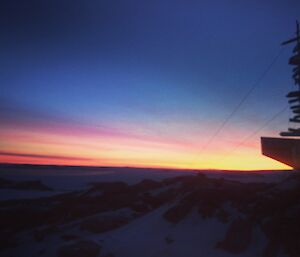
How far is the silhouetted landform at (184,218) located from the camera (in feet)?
63.6

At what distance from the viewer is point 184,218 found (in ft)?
75.9

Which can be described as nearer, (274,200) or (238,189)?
(274,200)

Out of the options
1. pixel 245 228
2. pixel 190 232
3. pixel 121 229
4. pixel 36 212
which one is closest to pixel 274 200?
pixel 245 228

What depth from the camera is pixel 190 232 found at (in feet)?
70.4

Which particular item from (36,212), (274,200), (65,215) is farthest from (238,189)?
(36,212)

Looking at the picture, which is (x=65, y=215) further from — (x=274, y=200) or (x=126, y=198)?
(x=274, y=200)

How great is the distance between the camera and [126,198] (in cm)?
3378

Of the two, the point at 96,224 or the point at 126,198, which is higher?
the point at 126,198

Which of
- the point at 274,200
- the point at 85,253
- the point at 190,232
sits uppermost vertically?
the point at 274,200

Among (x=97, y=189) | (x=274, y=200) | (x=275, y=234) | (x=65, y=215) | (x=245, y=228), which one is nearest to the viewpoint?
(x=275, y=234)

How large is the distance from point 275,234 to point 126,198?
1771cm

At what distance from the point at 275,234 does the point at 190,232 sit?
17.4 ft

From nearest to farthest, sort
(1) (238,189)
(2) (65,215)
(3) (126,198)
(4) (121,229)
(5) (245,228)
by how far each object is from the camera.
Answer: (5) (245,228) < (4) (121,229) < (1) (238,189) < (2) (65,215) < (3) (126,198)

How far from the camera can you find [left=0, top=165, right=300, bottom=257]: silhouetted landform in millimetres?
19391
